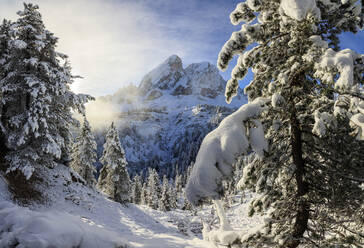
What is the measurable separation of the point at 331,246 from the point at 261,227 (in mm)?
1314

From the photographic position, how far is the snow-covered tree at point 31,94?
35.9 feet

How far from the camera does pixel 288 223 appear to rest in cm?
451

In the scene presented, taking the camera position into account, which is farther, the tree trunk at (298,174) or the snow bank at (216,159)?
the tree trunk at (298,174)

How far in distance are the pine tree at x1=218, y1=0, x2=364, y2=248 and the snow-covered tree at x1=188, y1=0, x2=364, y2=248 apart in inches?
0.7

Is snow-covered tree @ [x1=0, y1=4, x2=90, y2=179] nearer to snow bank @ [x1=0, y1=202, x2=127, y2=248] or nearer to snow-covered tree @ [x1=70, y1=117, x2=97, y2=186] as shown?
snow bank @ [x1=0, y1=202, x2=127, y2=248]

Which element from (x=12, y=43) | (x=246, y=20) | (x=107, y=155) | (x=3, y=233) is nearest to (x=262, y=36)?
(x=246, y=20)

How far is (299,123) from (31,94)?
1257 centimetres

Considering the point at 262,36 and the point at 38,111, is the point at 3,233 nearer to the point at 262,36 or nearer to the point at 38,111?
the point at 262,36

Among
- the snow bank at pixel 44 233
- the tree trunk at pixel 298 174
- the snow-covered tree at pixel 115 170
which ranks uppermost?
the tree trunk at pixel 298 174

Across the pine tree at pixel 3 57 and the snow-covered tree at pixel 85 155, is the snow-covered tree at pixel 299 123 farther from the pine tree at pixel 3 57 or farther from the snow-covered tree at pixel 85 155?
the snow-covered tree at pixel 85 155

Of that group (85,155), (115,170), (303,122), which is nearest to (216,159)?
(303,122)

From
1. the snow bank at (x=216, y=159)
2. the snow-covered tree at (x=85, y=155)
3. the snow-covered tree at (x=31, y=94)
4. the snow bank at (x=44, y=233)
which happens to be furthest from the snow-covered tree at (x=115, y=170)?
the snow bank at (x=216, y=159)

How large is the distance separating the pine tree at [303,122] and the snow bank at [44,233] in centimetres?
346

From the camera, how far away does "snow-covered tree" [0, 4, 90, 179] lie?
35.9 feet
